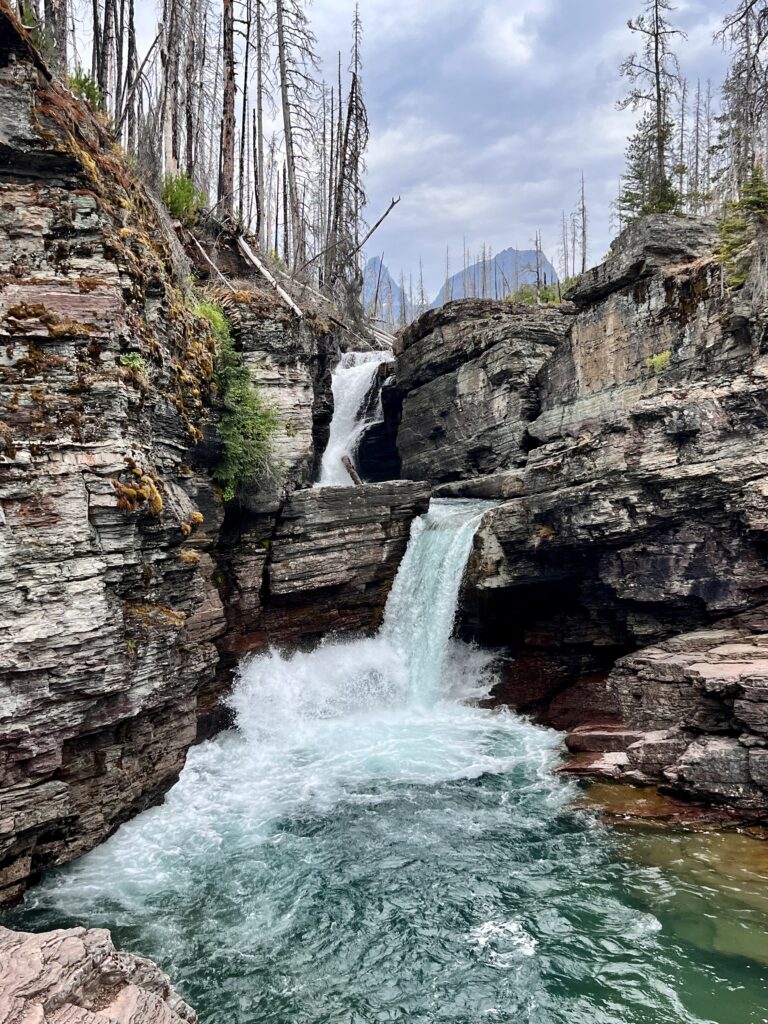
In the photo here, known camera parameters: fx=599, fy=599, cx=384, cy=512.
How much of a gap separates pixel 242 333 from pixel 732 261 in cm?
1297

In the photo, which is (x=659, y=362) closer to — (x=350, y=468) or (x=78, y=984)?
(x=350, y=468)

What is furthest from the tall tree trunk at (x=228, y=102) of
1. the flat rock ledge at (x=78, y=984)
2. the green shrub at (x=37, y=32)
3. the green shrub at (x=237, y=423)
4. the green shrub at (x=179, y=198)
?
the flat rock ledge at (x=78, y=984)

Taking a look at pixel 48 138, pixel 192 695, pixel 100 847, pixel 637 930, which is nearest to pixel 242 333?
pixel 48 138

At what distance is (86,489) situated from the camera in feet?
28.4

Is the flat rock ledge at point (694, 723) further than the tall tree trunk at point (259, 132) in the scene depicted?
No

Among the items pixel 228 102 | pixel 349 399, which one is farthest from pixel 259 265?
pixel 349 399

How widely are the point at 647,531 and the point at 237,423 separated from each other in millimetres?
10037

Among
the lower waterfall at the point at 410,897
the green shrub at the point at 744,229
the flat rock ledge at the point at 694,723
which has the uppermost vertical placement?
the green shrub at the point at 744,229

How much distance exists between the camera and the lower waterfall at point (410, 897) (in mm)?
6895

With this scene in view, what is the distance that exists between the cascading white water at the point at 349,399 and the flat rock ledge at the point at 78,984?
67.1 feet

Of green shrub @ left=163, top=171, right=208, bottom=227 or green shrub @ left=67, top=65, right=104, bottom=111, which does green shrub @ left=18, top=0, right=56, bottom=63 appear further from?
green shrub @ left=163, top=171, right=208, bottom=227

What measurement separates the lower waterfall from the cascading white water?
14.3m

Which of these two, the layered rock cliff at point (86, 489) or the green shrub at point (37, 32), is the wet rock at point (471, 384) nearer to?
the layered rock cliff at point (86, 489)

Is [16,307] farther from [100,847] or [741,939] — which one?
[741,939]
